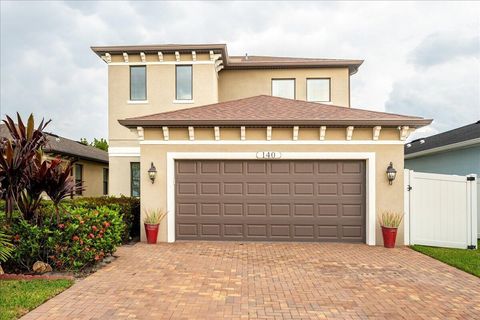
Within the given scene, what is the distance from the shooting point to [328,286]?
18.2 ft

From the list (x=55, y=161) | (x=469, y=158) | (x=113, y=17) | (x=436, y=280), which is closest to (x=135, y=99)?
(x=113, y=17)

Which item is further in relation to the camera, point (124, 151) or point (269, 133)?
point (124, 151)

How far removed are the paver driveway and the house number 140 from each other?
2686mm

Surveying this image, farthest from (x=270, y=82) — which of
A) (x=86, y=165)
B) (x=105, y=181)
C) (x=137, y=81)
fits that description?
(x=105, y=181)

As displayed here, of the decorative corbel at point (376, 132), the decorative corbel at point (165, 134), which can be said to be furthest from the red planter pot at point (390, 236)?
the decorative corbel at point (165, 134)

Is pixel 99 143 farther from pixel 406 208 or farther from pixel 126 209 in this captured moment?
pixel 406 208

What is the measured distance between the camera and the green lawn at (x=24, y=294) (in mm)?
4411

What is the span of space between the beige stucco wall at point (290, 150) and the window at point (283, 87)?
287 inches

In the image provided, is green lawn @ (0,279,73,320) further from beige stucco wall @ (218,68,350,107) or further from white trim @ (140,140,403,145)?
beige stucco wall @ (218,68,350,107)

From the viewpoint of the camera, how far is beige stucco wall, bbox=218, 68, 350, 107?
51.6 feet

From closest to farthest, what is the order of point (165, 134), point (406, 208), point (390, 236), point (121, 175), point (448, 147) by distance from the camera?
point (390, 236), point (406, 208), point (165, 134), point (448, 147), point (121, 175)

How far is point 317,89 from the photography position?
52.3 feet

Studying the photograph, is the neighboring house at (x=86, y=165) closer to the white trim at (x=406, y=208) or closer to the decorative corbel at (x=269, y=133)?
the decorative corbel at (x=269, y=133)

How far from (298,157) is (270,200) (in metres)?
1.49
